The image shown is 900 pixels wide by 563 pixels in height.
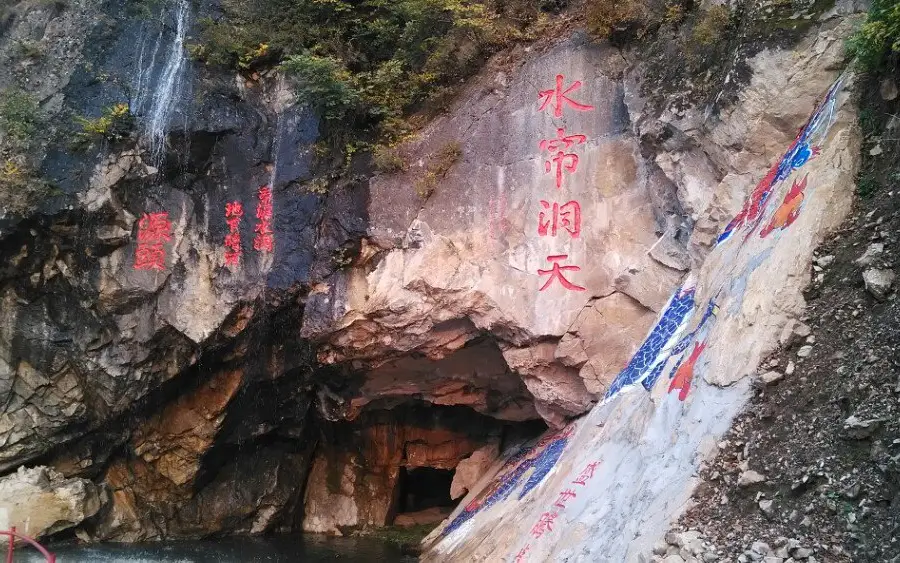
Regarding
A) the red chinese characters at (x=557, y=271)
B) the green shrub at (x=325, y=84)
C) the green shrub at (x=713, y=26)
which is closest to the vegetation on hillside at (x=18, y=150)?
the green shrub at (x=325, y=84)

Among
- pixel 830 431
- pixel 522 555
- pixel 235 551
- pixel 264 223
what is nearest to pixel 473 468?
pixel 235 551

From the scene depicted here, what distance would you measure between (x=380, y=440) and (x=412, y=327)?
4.56 metres

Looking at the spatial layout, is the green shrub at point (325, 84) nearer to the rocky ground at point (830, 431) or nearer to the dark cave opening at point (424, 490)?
the rocky ground at point (830, 431)

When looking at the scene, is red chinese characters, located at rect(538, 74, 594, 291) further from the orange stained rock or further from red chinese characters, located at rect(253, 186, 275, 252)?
red chinese characters, located at rect(253, 186, 275, 252)

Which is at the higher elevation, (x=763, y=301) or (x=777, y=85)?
(x=777, y=85)

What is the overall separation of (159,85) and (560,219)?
6.00 metres

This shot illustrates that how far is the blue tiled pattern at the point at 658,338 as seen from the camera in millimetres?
6551

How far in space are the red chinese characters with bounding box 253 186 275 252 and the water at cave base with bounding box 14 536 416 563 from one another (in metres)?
4.30

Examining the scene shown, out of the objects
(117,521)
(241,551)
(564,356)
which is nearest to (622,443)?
(564,356)

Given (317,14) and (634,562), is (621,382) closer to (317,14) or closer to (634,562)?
(634,562)

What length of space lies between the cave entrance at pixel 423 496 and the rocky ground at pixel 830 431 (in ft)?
31.3

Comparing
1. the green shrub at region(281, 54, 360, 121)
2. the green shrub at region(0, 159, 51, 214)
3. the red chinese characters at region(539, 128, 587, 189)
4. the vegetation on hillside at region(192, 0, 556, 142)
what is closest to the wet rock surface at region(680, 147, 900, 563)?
the red chinese characters at region(539, 128, 587, 189)

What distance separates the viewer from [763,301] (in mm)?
4762

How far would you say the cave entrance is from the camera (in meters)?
13.2
